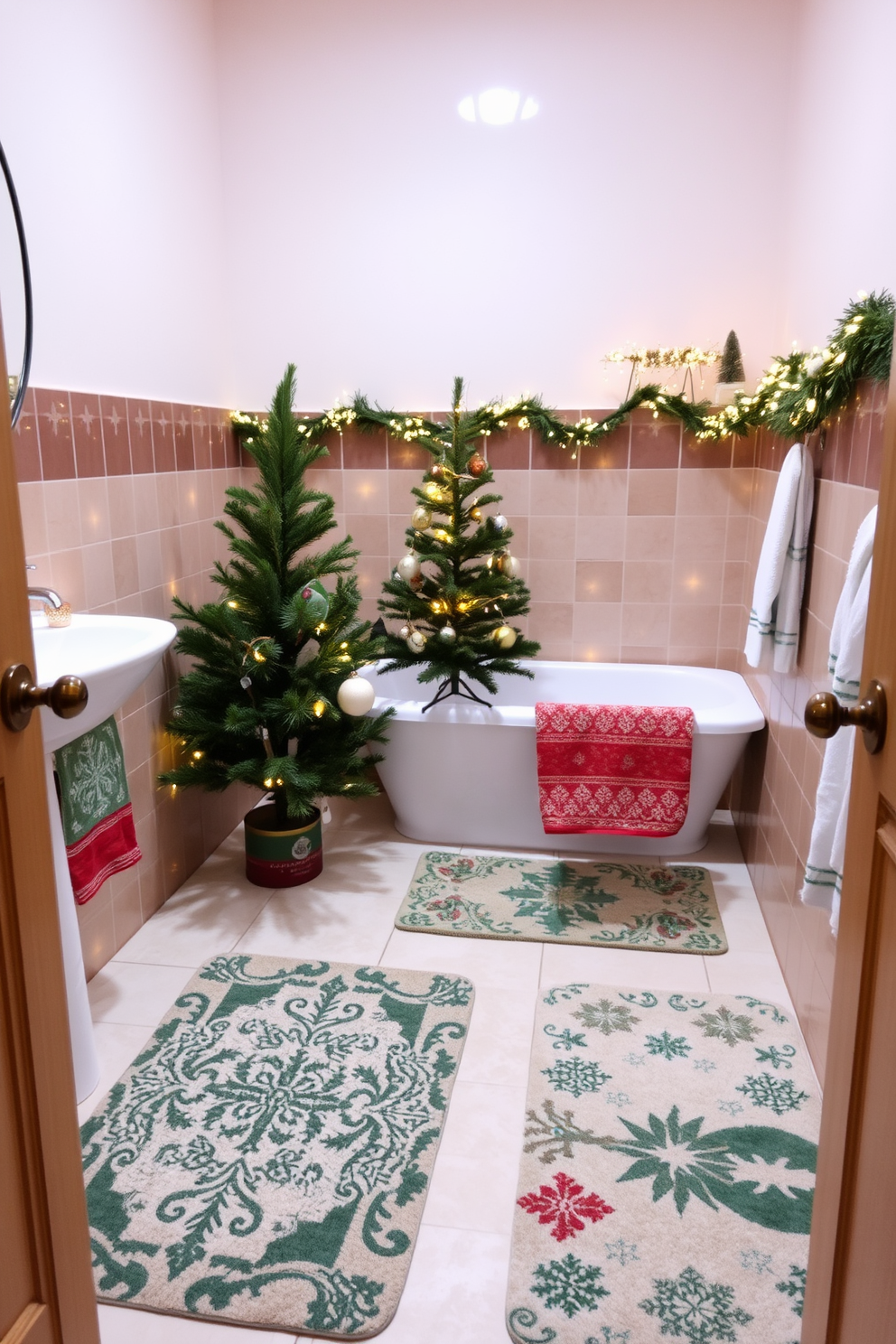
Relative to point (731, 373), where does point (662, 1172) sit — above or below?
below

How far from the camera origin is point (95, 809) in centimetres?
226

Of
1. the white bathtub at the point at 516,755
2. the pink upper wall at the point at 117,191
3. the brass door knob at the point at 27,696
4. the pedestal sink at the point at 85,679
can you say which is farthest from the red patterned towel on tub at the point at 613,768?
the brass door knob at the point at 27,696

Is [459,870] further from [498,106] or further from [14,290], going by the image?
[498,106]

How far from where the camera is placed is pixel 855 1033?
1.13 meters

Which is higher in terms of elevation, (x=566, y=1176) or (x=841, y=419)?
(x=841, y=419)

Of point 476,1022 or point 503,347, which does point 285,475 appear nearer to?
point 503,347

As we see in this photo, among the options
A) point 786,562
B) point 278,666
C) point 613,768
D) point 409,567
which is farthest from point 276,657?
point 786,562

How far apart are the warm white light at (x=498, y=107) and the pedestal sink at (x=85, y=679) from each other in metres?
2.15

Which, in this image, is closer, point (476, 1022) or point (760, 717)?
point (476, 1022)

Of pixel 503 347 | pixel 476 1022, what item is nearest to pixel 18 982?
pixel 476 1022

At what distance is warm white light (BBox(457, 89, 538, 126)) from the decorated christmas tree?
0.90 metres

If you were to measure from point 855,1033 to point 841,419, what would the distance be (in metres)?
1.54

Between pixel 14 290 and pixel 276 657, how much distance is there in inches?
45.7

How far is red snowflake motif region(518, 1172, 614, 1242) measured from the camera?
177 cm
